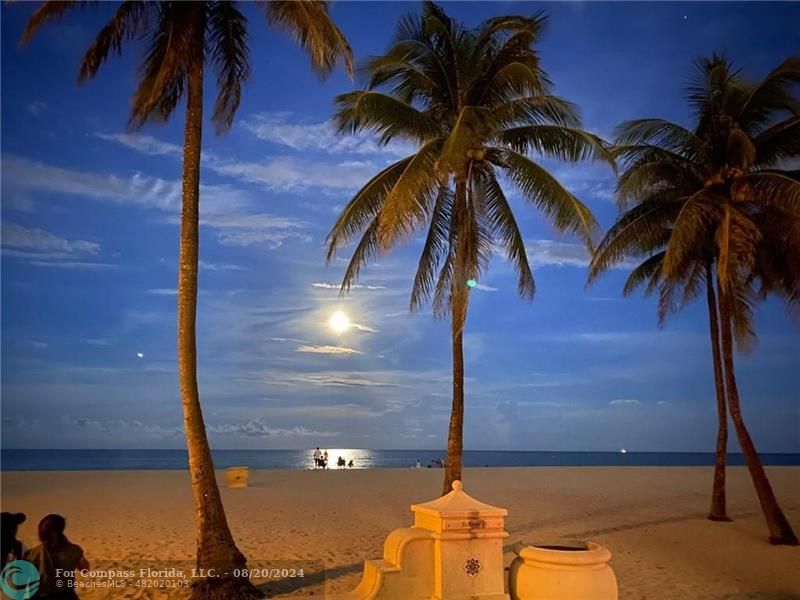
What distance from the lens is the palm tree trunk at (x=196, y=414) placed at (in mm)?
8547

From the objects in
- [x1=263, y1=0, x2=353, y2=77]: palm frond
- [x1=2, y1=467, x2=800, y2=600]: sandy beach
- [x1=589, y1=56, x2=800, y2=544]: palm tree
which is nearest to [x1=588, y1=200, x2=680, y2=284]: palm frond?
[x1=589, y1=56, x2=800, y2=544]: palm tree

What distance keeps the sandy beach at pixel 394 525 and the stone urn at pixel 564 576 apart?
119 inches

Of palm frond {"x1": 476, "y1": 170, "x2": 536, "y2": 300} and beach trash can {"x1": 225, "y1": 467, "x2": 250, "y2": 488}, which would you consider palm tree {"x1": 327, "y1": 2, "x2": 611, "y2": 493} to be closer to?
palm frond {"x1": 476, "y1": 170, "x2": 536, "y2": 300}

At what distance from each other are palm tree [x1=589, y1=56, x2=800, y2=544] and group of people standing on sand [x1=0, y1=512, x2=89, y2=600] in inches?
450

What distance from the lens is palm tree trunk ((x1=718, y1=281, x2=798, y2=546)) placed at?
13703 mm

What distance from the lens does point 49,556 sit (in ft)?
18.2

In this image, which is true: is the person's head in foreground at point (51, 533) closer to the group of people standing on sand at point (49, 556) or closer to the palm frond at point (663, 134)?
the group of people standing on sand at point (49, 556)

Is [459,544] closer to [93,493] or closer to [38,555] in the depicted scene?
[38,555]

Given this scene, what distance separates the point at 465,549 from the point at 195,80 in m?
6.97

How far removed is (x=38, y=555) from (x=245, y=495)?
678 inches

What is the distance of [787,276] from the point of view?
1542 centimetres

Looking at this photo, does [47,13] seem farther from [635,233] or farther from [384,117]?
[635,233]

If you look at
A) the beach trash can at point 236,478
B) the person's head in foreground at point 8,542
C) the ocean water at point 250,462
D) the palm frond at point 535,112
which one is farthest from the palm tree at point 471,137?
the ocean water at point 250,462

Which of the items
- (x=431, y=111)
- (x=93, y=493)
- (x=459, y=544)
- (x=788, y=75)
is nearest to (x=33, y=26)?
(x=431, y=111)
